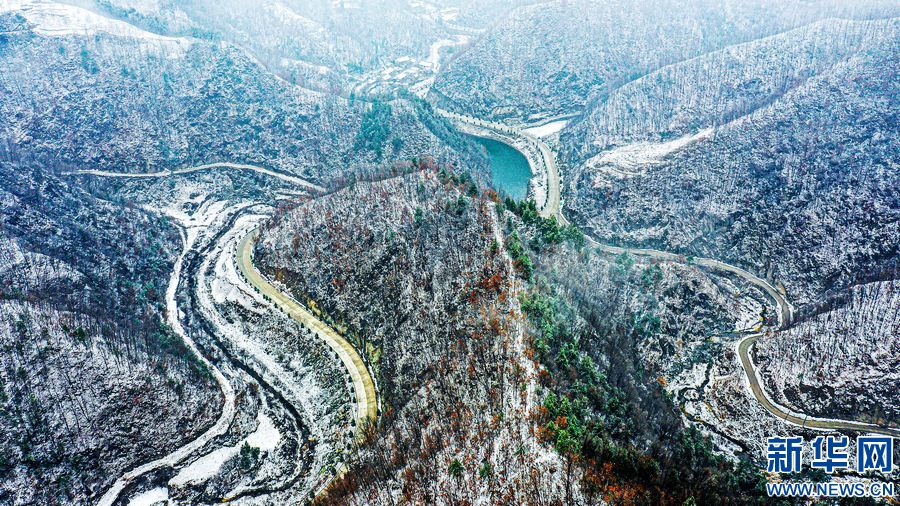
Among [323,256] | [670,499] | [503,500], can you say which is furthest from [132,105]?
[670,499]

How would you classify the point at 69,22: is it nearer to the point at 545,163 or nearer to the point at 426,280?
the point at 545,163

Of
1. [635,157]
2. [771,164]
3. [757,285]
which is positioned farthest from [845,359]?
[635,157]

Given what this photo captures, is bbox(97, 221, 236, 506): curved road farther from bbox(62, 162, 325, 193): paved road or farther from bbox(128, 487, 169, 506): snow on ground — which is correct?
bbox(62, 162, 325, 193): paved road

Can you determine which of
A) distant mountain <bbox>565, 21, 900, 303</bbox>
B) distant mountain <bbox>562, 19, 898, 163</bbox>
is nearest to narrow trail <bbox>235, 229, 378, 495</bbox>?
distant mountain <bbox>565, 21, 900, 303</bbox>

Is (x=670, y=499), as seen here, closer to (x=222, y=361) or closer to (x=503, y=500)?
(x=503, y=500)

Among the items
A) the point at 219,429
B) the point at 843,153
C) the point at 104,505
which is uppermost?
the point at 843,153
